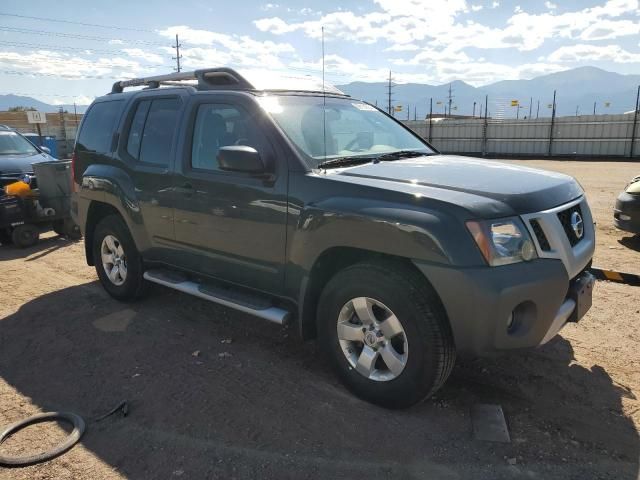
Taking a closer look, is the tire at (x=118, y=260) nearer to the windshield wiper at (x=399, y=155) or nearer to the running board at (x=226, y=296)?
the running board at (x=226, y=296)

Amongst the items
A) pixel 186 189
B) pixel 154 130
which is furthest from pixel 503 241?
pixel 154 130

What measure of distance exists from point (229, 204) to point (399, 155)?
4.45ft

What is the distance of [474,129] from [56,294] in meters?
28.2

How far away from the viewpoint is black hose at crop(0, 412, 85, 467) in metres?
2.70

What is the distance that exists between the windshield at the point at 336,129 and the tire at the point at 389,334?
36.2 inches

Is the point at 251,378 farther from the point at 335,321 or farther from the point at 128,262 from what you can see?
the point at 128,262

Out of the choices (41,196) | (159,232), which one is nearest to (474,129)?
(41,196)

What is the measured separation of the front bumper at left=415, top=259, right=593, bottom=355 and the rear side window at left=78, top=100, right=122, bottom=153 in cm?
368

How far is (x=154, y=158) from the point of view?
443cm

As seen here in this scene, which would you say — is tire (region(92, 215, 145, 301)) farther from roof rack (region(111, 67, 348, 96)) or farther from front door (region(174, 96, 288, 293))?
roof rack (region(111, 67, 348, 96))

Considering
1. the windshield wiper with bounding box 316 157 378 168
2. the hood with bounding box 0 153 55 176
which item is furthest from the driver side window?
the hood with bounding box 0 153 55 176

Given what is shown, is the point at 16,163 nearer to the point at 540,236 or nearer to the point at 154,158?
the point at 154,158

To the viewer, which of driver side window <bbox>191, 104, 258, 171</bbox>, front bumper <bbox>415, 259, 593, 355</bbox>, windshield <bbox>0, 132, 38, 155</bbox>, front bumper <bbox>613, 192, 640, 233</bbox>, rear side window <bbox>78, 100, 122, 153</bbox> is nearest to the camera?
front bumper <bbox>415, 259, 593, 355</bbox>

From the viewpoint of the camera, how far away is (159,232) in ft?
14.6
